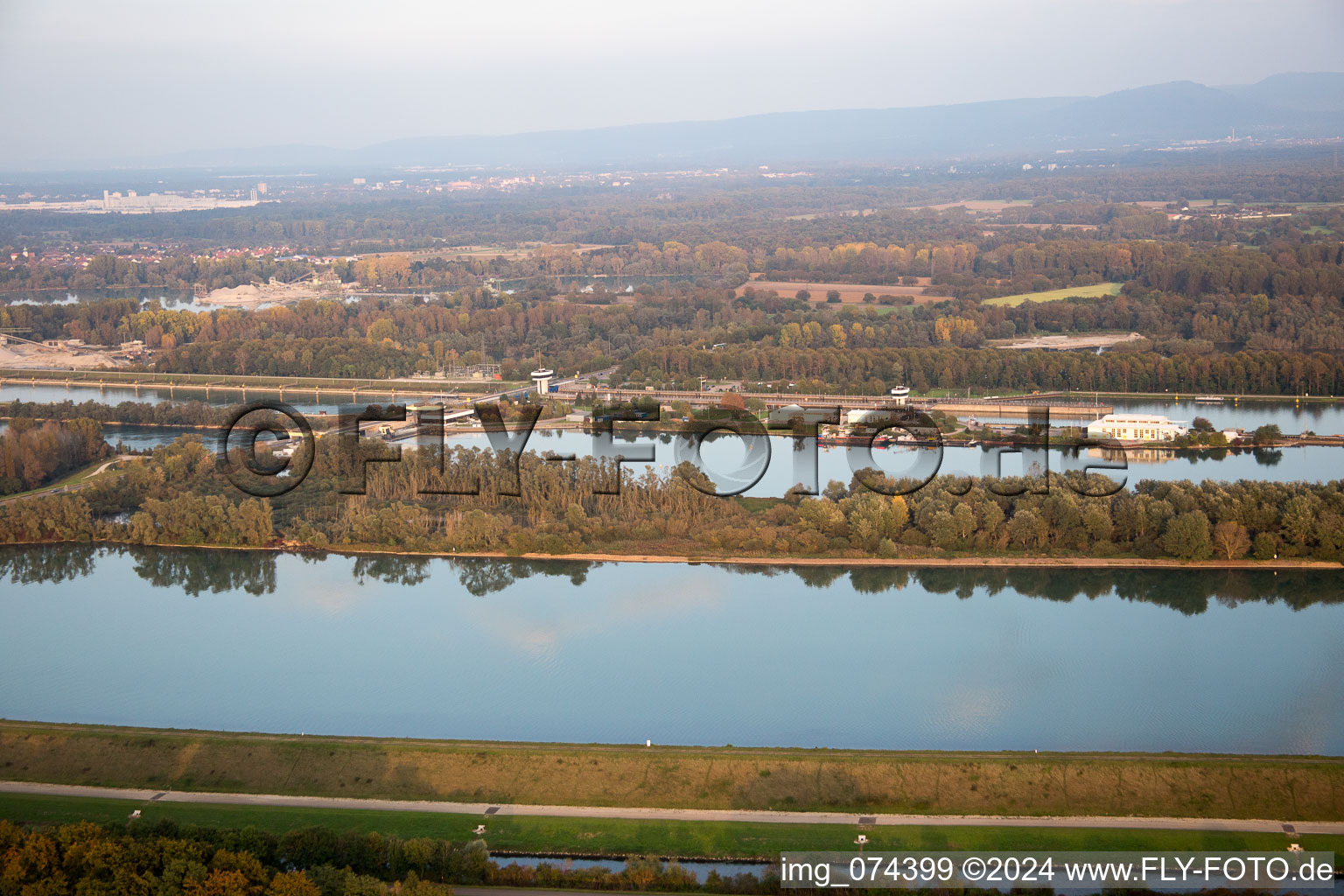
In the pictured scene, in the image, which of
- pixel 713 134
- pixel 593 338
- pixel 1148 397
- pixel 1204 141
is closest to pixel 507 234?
pixel 593 338

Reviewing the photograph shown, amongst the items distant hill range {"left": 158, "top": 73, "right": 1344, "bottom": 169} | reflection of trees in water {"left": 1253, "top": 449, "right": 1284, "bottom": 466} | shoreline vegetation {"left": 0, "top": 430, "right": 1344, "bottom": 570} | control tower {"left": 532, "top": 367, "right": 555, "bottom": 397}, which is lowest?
reflection of trees in water {"left": 1253, "top": 449, "right": 1284, "bottom": 466}

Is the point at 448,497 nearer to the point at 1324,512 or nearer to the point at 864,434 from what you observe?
the point at 864,434

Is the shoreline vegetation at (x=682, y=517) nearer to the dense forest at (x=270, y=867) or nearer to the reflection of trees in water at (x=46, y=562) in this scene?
the reflection of trees in water at (x=46, y=562)

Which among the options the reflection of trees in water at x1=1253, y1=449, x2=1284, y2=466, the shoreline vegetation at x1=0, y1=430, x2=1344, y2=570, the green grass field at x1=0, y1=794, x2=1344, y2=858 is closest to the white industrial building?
the reflection of trees in water at x1=1253, y1=449, x2=1284, y2=466

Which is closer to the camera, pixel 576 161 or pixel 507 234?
pixel 507 234

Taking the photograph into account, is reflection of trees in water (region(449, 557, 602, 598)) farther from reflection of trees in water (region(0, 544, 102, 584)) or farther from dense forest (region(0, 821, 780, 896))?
dense forest (region(0, 821, 780, 896))

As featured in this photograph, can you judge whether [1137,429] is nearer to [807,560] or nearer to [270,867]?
[807,560]

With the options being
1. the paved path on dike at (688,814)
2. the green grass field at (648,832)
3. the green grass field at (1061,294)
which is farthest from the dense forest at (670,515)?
the green grass field at (1061,294)
